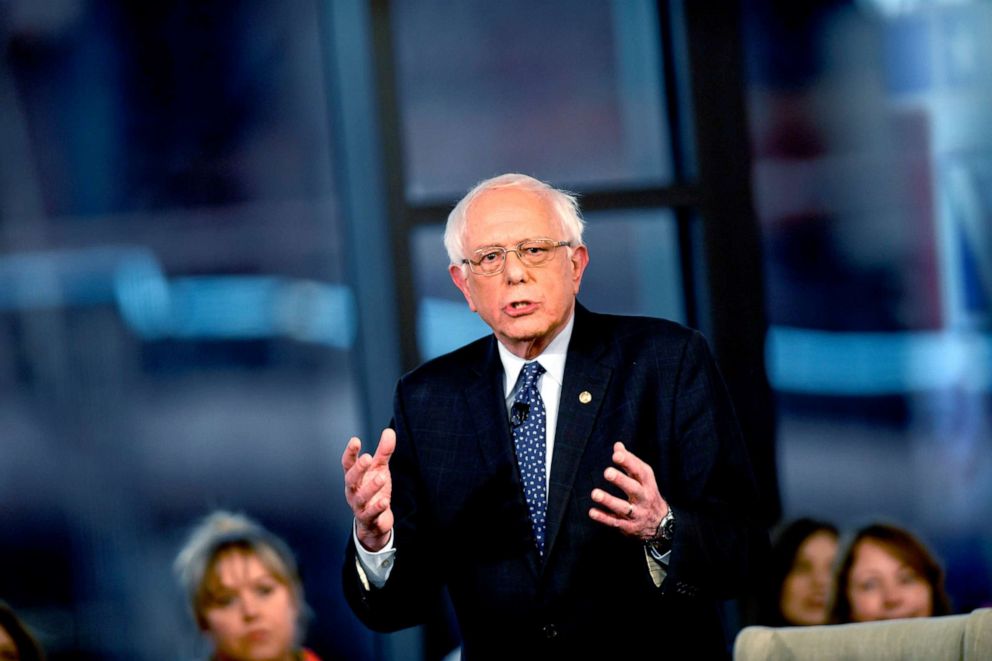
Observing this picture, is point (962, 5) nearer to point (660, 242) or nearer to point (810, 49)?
point (810, 49)

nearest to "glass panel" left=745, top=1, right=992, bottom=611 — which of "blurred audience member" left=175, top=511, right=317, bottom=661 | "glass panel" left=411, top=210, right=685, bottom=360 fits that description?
"glass panel" left=411, top=210, right=685, bottom=360

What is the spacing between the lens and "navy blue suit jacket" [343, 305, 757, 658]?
80.2 inches

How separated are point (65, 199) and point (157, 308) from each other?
16.3 inches

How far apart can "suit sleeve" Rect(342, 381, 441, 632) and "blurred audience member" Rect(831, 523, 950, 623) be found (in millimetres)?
1654

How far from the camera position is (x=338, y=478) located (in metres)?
3.87

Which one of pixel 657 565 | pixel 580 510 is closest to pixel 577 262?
pixel 580 510

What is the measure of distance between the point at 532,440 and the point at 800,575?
190cm

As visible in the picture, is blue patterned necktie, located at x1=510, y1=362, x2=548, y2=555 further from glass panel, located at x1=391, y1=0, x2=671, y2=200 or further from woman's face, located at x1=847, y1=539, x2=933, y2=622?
glass panel, located at x1=391, y1=0, x2=671, y2=200

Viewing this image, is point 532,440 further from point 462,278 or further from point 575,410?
point 462,278

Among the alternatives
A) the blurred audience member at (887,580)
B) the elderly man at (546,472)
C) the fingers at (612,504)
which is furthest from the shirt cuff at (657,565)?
the blurred audience member at (887,580)

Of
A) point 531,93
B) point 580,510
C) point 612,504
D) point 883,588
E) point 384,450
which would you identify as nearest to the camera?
point 612,504

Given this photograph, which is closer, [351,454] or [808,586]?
[351,454]

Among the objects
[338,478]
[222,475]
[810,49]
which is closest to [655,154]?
[810,49]

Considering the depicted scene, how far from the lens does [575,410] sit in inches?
82.1
